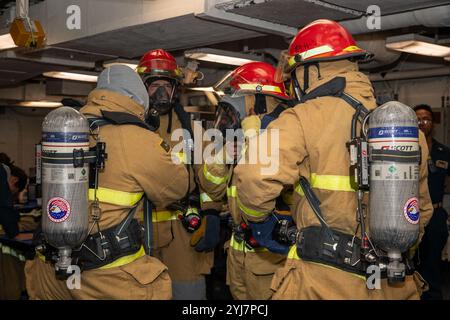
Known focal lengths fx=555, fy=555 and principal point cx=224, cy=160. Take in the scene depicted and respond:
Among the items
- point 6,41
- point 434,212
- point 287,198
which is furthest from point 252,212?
point 6,41

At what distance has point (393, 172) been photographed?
7.75 ft

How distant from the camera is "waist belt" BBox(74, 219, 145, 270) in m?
2.90

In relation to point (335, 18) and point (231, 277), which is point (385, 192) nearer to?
point (231, 277)

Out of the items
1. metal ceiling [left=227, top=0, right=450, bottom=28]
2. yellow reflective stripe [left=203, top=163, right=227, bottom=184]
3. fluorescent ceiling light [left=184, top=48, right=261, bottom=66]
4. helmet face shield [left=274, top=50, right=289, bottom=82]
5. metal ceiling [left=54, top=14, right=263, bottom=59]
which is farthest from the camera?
fluorescent ceiling light [left=184, top=48, right=261, bottom=66]

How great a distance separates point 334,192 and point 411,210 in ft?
1.10

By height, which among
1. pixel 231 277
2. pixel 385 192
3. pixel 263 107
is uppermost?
pixel 263 107

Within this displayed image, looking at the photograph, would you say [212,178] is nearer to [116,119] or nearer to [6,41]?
[116,119]

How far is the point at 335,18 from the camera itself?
464 centimetres

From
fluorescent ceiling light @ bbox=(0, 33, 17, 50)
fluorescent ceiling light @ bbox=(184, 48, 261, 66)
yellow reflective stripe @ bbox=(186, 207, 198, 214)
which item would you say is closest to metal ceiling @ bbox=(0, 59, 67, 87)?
fluorescent ceiling light @ bbox=(0, 33, 17, 50)

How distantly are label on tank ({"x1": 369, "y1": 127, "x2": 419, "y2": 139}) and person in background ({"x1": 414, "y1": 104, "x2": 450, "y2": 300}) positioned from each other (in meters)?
3.41

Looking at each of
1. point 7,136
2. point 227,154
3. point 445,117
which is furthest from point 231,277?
point 7,136

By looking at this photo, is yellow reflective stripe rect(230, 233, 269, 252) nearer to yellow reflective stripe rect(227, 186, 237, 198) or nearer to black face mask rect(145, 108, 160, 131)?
yellow reflective stripe rect(227, 186, 237, 198)

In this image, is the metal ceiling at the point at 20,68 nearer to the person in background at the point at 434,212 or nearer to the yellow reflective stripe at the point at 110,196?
the person in background at the point at 434,212

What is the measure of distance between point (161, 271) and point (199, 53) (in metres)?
3.63
